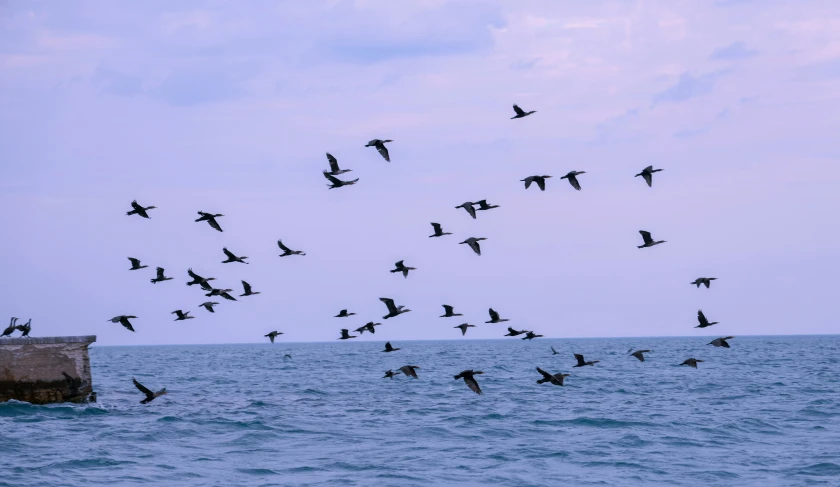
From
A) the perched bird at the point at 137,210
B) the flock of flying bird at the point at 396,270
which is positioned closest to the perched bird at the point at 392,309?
the flock of flying bird at the point at 396,270

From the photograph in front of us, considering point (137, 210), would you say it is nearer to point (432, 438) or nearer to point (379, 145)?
point (379, 145)

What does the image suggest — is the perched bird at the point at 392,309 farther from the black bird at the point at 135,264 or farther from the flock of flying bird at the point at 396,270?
the black bird at the point at 135,264

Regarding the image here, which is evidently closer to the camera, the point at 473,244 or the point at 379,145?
the point at 379,145

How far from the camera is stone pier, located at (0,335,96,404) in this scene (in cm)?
2905

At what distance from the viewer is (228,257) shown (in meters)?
27.6

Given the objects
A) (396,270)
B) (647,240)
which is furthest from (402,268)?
(647,240)

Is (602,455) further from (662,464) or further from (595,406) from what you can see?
(595,406)

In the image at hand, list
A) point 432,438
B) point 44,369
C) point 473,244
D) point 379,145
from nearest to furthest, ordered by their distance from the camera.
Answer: point 379,145
point 473,244
point 432,438
point 44,369

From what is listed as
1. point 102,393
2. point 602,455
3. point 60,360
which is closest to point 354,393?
point 102,393

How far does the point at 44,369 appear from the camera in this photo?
29.8m

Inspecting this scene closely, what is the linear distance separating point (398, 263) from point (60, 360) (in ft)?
36.6

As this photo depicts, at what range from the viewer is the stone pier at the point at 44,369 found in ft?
95.3

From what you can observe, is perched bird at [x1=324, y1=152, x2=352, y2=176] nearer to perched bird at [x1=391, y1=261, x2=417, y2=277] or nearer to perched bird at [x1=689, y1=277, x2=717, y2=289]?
perched bird at [x1=391, y1=261, x2=417, y2=277]

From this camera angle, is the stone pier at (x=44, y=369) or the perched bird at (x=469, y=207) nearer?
the perched bird at (x=469, y=207)
